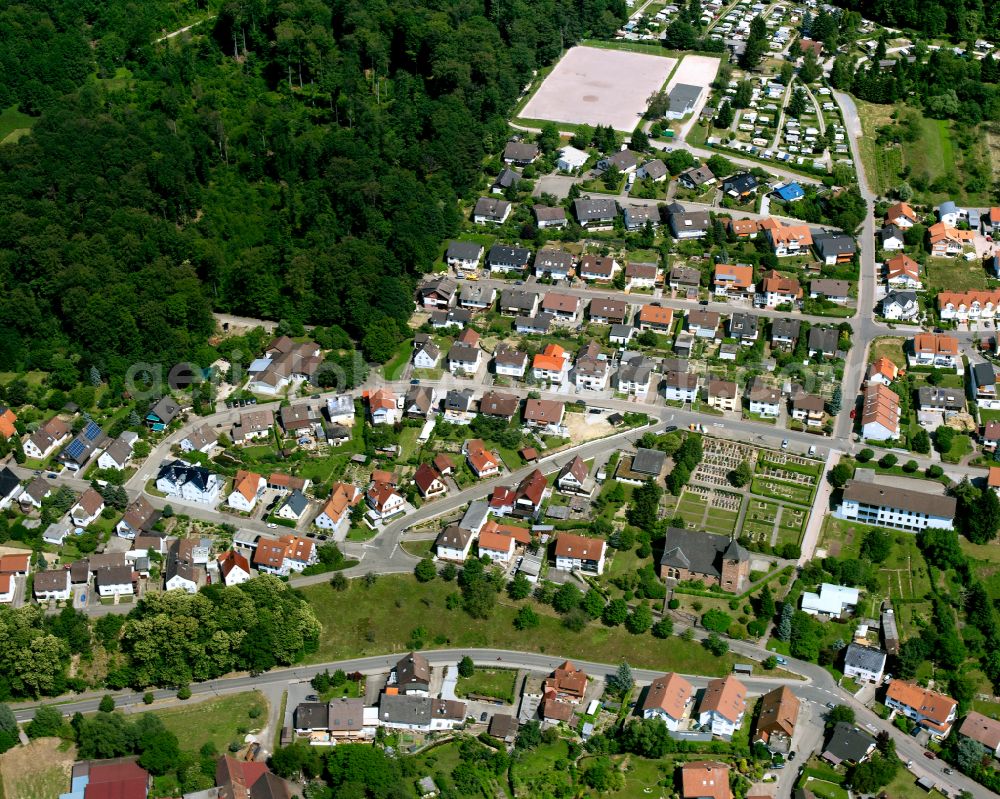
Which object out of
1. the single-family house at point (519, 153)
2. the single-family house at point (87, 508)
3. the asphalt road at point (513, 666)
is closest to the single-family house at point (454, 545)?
the asphalt road at point (513, 666)

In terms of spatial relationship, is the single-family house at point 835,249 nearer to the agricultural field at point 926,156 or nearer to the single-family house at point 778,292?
the single-family house at point 778,292

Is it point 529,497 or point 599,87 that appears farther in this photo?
point 599,87

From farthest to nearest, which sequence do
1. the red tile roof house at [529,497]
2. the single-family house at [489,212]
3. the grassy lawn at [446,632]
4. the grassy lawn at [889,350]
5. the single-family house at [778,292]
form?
the single-family house at [489,212] → the single-family house at [778,292] → the grassy lawn at [889,350] → the red tile roof house at [529,497] → the grassy lawn at [446,632]

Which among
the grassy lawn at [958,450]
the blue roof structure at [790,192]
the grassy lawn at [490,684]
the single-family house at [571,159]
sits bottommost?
the grassy lawn at [490,684]

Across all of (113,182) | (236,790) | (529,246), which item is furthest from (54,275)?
(236,790)

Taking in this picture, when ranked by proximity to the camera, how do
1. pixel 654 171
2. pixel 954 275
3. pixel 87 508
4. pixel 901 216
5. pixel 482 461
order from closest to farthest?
pixel 87 508
pixel 482 461
pixel 954 275
pixel 901 216
pixel 654 171

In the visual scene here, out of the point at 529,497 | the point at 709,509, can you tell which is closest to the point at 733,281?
the point at 709,509

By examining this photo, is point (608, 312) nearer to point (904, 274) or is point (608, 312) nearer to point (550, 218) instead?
point (550, 218)
